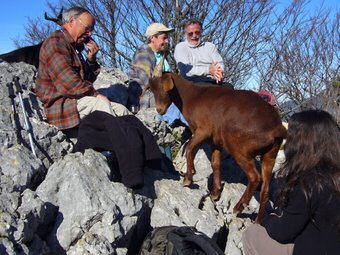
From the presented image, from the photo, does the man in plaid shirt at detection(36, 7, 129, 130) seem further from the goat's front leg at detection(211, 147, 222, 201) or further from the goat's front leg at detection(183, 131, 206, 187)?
the goat's front leg at detection(211, 147, 222, 201)

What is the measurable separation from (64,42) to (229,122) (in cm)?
210

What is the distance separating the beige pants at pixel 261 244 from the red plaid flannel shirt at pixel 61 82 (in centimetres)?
272

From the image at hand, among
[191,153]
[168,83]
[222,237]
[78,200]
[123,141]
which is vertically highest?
[168,83]

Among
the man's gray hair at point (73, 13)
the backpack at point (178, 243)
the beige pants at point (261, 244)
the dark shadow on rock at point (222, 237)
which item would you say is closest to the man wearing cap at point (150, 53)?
the man's gray hair at point (73, 13)

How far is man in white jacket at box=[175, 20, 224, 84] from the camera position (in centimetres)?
716

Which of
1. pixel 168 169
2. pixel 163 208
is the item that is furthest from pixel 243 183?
pixel 163 208

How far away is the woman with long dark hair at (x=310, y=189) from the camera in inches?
129

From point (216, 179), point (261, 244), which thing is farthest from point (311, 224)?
point (216, 179)

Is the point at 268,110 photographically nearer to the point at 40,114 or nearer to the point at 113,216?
the point at 113,216

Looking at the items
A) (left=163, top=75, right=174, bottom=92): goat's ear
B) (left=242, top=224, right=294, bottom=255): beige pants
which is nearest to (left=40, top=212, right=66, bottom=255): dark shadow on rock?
(left=242, top=224, right=294, bottom=255): beige pants

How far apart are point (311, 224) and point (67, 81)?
11.1 ft

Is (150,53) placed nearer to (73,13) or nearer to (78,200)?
(73,13)

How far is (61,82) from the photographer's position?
5.83 meters

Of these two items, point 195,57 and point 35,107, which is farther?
point 195,57
